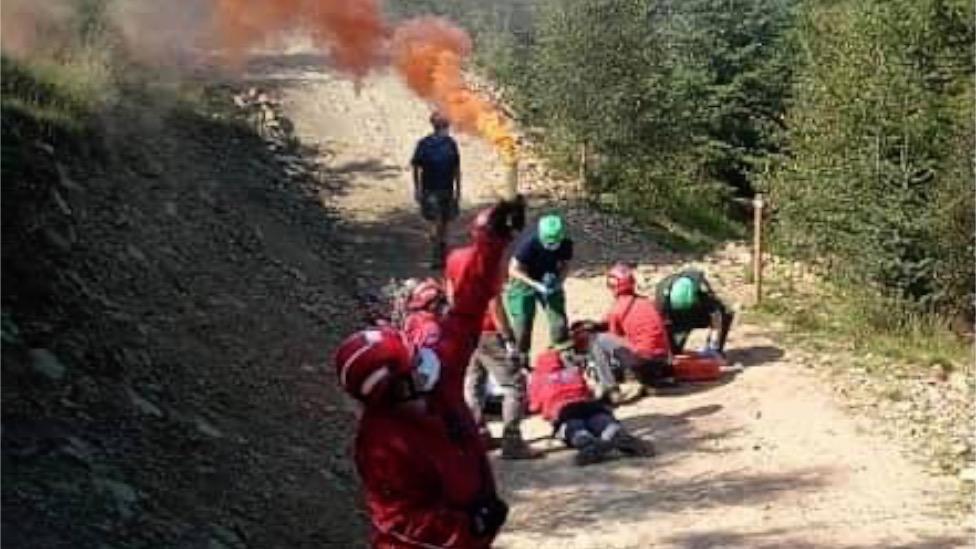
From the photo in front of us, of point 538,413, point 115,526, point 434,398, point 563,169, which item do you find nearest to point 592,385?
point 538,413

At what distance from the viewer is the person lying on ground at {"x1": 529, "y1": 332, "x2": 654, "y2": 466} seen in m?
11.0

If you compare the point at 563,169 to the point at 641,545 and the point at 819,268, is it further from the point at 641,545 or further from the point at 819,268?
the point at 641,545

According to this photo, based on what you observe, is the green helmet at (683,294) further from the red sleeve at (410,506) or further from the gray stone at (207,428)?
the red sleeve at (410,506)

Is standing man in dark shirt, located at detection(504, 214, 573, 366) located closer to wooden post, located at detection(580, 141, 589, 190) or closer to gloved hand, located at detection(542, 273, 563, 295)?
gloved hand, located at detection(542, 273, 563, 295)

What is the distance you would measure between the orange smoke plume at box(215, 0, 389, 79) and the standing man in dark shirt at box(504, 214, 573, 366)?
85.8 inches

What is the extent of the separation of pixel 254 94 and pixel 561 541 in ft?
51.2

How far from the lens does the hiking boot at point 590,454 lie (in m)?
11.0

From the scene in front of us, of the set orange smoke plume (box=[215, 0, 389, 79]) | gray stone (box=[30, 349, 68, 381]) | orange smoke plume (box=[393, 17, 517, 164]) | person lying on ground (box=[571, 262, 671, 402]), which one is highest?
orange smoke plume (box=[215, 0, 389, 79])

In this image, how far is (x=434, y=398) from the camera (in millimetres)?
5980

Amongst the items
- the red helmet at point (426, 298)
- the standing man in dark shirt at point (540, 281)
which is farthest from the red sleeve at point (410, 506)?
the standing man in dark shirt at point (540, 281)

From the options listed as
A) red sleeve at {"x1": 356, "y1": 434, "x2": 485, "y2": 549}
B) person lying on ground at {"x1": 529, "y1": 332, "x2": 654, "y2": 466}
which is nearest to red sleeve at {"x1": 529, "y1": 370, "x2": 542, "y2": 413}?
person lying on ground at {"x1": 529, "y1": 332, "x2": 654, "y2": 466}

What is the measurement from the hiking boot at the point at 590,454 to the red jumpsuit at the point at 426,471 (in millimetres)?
→ 4888

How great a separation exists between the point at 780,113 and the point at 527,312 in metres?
12.1

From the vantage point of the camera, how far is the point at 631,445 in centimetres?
1124
